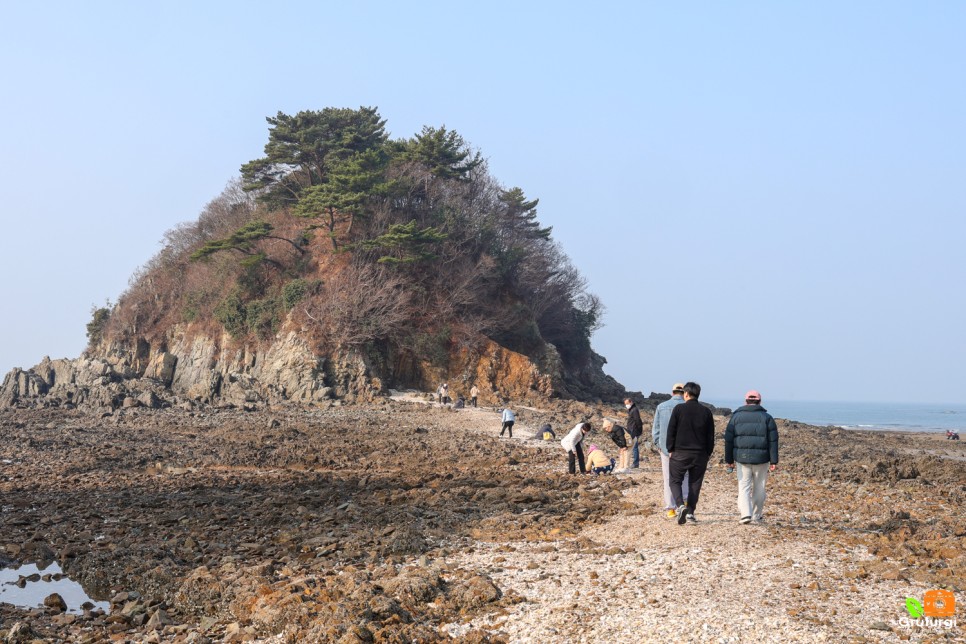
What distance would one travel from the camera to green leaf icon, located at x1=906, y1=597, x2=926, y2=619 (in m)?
6.98

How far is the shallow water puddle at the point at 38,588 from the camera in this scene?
383 inches

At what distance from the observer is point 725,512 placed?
1185cm

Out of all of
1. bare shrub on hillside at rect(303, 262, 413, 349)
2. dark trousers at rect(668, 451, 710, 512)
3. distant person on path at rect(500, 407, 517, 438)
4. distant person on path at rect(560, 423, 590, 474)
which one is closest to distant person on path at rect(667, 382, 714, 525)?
dark trousers at rect(668, 451, 710, 512)

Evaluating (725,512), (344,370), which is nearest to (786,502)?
(725,512)

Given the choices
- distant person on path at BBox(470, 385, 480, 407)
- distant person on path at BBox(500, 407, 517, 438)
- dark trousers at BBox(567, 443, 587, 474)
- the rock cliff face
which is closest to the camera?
dark trousers at BBox(567, 443, 587, 474)

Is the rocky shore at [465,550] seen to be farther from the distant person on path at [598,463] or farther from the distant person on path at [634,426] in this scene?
the distant person on path at [598,463]

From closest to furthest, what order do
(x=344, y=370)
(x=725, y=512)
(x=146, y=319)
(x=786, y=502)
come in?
1. (x=725, y=512)
2. (x=786, y=502)
3. (x=344, y=370)
4. (x=146, y=319)

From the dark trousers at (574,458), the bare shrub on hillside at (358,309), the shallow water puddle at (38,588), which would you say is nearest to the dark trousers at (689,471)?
the dark trousers at (574,458)

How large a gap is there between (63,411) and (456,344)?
59.1 feet

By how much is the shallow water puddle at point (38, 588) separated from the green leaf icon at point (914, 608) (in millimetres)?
7868

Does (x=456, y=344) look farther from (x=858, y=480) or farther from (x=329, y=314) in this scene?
(x=858, y=480)

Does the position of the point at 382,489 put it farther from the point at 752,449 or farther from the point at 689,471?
the point at 752,449

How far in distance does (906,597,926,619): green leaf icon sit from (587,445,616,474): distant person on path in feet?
31.4

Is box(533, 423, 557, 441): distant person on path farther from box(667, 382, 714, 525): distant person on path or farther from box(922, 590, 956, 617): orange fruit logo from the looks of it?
box(922, 590, 956, 617): orange fruit logo
